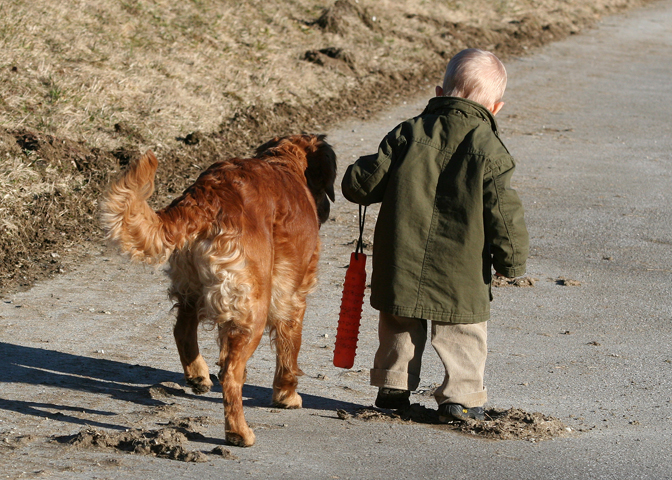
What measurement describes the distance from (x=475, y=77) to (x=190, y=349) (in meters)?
2.15

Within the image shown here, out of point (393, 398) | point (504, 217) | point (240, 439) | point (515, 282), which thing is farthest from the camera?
point (515, 282)

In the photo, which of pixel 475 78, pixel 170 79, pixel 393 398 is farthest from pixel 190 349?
pixel 170 79

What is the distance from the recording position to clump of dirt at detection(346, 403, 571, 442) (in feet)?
13.7

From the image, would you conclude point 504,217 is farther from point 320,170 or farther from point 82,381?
point 82,381

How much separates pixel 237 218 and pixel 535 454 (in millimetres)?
1848

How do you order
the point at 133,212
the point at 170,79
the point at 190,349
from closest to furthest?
the point at 133,212, the point at 190,349, the point at 170,79

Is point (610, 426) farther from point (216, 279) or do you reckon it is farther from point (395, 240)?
point (216, 279)

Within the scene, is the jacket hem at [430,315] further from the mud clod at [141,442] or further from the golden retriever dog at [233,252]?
the mud clod at [141,442]

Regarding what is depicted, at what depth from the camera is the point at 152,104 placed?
379 inches

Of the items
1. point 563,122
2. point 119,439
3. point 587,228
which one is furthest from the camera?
point 563,122

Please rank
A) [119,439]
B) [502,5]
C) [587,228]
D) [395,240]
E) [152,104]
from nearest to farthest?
[119,439] → [395,240] → [587,228] → [152,104] → [502,5]

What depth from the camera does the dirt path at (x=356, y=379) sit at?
375cm

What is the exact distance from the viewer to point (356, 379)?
4.96 meters

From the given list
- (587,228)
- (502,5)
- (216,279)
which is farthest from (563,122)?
(216,279)
